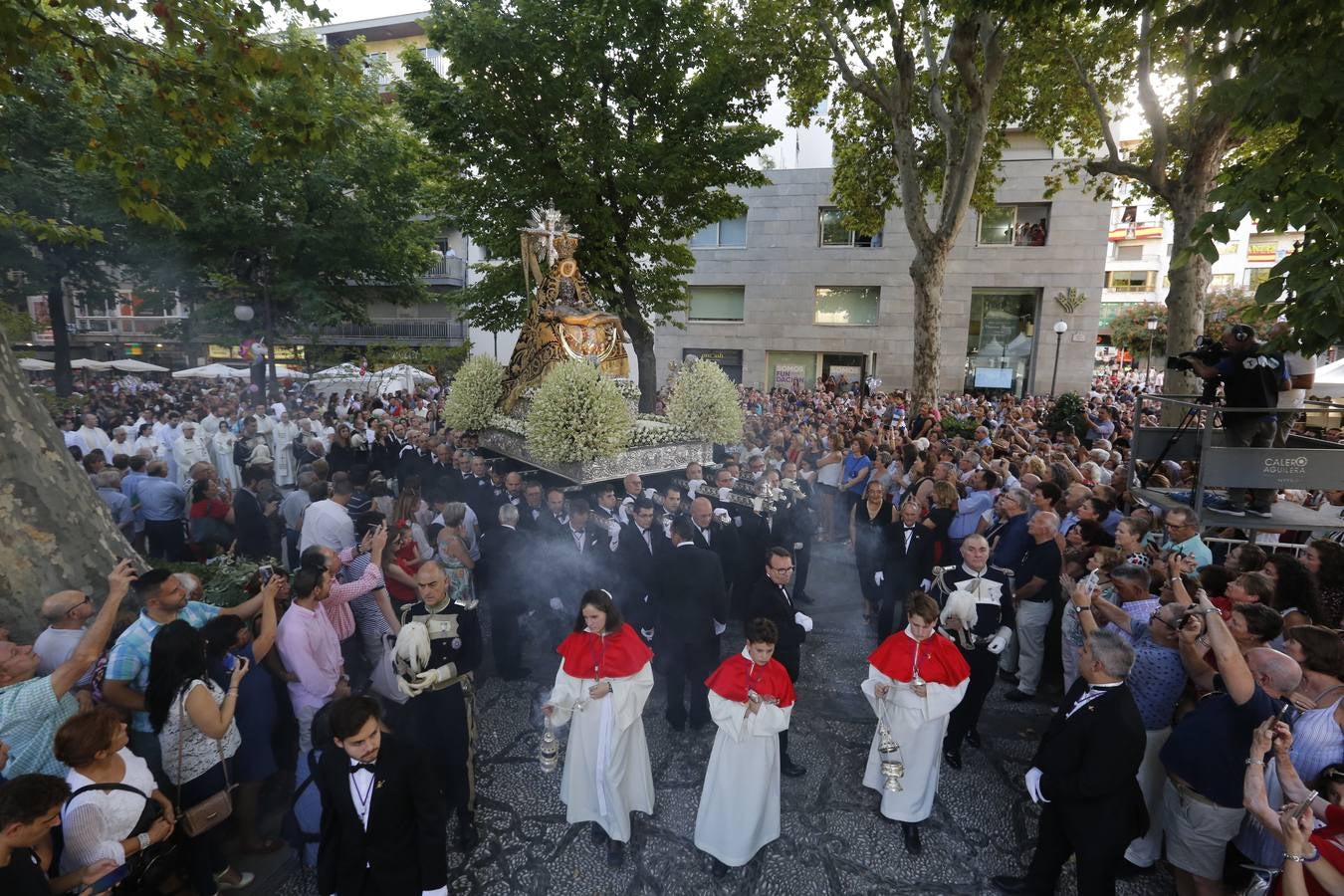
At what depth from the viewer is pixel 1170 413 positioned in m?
12.4

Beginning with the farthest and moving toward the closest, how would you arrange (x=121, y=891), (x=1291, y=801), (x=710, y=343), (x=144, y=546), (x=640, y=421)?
(x=710, y=343) → (x=640, y=421) → (x=144, y=546) → (x=121, y=891) → (x=1291, y=801)

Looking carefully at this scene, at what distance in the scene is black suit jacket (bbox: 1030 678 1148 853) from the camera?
11.4 feet

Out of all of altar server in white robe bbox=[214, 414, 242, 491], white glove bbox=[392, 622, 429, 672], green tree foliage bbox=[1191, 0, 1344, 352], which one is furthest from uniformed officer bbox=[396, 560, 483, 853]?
altar server in white robe bbox=[214, 414, 242, 491]

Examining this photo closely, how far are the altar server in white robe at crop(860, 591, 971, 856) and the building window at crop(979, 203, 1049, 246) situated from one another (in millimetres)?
28625

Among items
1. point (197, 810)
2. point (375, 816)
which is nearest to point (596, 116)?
point (197, 810)

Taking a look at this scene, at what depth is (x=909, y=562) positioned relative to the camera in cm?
688

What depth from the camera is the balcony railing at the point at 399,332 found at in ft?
123

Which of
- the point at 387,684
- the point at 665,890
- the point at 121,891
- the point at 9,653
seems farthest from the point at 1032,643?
the point at 9,653

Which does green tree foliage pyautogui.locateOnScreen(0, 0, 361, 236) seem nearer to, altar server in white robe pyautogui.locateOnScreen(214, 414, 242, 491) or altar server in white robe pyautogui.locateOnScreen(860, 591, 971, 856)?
altar server in white robe pyautogui.locateOnScreen(860, 591, 971, 856)

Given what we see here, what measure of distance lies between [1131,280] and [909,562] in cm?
6319

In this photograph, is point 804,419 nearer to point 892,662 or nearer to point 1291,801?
point 892,662

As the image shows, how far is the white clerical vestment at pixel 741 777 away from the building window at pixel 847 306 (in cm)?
2865

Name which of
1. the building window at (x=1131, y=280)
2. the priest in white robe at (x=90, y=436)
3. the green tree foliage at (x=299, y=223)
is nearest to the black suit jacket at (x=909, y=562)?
the priest in white robe at (x=90, y=436)

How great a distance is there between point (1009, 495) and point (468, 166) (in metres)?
15.1
